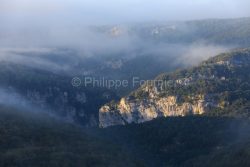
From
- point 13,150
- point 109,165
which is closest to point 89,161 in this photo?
point 109,165

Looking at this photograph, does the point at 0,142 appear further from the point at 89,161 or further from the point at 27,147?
the point at 89,161

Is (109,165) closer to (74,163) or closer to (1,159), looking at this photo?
(74,163)

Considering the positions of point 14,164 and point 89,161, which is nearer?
point 14,164

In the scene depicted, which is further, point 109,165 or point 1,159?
point 109,165

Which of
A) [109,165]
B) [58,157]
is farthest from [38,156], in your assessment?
[109,165]

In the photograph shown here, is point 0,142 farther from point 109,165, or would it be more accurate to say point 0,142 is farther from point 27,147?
point 109,165

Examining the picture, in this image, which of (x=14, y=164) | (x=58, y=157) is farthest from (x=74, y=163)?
(x=14, y=164)

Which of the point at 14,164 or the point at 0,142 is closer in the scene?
the point at 14,164
